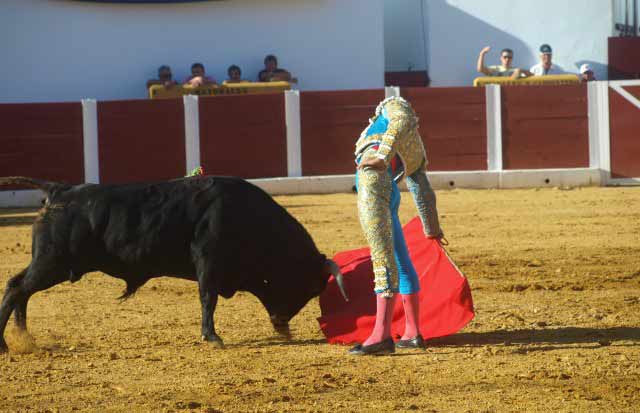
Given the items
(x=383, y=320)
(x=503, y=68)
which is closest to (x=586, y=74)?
(x=503, y=68)

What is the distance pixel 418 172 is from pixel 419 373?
80 cm

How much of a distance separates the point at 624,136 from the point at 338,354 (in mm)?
8960

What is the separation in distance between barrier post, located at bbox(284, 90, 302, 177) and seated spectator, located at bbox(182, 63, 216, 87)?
1577 millimetres

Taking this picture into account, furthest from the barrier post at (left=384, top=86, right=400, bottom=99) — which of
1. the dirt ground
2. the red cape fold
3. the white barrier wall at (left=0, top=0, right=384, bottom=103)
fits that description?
the red cape fold

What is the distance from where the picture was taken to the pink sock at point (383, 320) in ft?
→ 13.9

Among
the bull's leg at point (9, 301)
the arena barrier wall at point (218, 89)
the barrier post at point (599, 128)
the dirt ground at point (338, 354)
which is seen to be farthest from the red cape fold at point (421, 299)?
the arena barrier wall at point (218, 89)

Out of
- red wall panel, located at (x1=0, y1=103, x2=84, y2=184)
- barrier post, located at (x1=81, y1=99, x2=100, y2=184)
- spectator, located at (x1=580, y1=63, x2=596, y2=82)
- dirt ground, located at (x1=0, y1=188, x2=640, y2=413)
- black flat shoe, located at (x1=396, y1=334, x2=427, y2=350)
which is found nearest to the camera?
dirt ground, located at (x1=0, y1=188, x2=640, y2=413)

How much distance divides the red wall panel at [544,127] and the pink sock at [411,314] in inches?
332

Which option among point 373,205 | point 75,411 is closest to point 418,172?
point 373,205

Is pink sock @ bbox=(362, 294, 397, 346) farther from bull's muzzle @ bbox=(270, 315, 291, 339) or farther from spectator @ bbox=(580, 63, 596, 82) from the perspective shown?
spectator @ bbox=(580, 63, 596, 82)

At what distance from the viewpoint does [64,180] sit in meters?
12.1

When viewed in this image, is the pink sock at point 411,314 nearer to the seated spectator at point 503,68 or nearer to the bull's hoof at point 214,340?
the bull's hoof at point 214,340

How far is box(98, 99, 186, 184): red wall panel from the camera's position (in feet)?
40.1

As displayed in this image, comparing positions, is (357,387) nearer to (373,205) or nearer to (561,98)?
(373,205)
